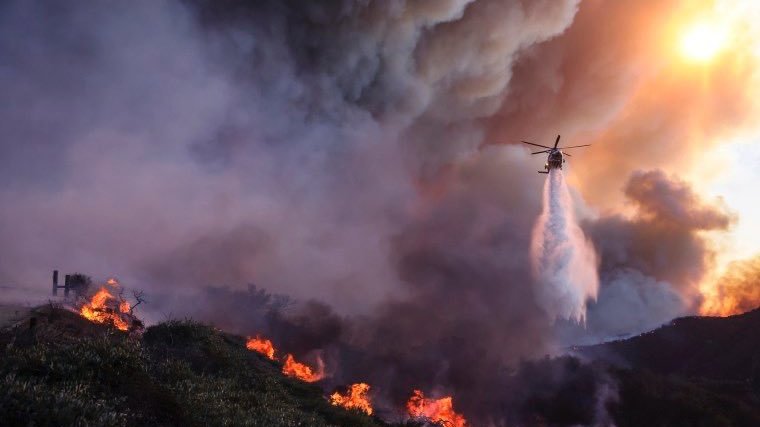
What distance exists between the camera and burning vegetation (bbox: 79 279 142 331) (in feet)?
136

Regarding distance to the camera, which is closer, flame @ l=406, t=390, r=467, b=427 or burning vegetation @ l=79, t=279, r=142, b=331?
burning vegetation @ l=79, t=279, r=142, b=331

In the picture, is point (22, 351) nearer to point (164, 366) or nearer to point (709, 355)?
point (164, 366)

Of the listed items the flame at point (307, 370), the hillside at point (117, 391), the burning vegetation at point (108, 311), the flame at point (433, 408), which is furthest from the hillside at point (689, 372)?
the hillside at point (117, 391)

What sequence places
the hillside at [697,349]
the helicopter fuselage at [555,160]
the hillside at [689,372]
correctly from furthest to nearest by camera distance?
1. the hillside at [697,349]
2. the hillside at [689,372]
3. the helicopter fuselage at [555,160]

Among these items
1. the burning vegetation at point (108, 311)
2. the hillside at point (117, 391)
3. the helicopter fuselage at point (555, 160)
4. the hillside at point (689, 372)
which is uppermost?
the helicopter fuselage at point (555, 160)

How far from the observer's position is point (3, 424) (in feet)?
27.2

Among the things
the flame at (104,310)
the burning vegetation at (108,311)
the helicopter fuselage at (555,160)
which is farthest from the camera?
the helicopter fuselage at (555,160)

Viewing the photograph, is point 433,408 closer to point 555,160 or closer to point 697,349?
point 555,160

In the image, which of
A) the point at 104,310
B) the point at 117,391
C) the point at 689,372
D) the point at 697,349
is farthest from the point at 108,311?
the point at 697,349

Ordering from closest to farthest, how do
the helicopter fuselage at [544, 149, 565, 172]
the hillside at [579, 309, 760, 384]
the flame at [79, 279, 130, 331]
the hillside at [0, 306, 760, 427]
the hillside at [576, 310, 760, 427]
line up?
the hillside at [0, 306, 760, 427] → the flame at [79, 279, 130, 331] → the helicopter fuselage at [544, 149, 565, 172] → the hillside at [576, 310, 760, 427] → the hillside at [579, 309, 760, 384]

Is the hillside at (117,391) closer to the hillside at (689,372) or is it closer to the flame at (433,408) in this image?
the flame at (433,408)

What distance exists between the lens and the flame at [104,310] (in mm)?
41781

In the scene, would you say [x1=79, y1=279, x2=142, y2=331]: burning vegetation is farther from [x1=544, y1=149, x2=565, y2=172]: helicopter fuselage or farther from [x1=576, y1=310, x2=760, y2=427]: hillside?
[x1=576, y1=310, x2=760, y2=427]: hillside

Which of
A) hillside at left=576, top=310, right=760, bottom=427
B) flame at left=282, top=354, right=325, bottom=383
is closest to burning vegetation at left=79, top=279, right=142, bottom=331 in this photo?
flame at left=282, top=354, right=325, bottom=383
